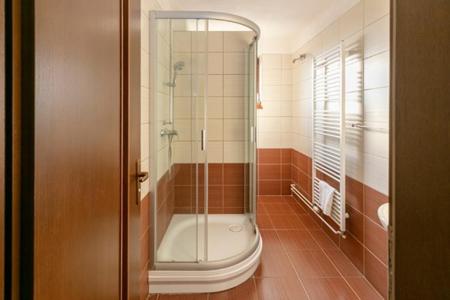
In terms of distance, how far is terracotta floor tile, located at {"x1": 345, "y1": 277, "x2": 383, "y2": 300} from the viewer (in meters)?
2.19

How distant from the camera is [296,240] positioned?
317 cm

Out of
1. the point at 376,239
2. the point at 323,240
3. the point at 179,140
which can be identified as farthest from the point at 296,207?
the point at 179,140

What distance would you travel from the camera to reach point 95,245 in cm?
98

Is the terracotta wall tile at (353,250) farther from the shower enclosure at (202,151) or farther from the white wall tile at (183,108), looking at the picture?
the white wall tile at (183,108)

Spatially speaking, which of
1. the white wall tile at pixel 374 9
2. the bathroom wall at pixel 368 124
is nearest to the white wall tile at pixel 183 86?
the bathroom wall at pixel 368 124

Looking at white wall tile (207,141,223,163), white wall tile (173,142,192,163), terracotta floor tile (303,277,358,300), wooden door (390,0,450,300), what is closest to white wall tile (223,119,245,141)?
white wall tile (207,141,223,163)

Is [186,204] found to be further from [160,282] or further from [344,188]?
[344,188]

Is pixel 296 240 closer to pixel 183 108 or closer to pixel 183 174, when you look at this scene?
pixel 183 174

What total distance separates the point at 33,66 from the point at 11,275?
408 millimetres

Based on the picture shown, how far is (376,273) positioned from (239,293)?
38.6 inches

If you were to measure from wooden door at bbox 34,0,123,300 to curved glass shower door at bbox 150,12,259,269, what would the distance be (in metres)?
1.27

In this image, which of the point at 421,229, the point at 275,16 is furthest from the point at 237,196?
the point at 421,229

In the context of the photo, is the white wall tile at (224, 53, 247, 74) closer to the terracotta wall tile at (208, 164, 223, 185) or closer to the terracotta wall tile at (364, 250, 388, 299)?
the terracotta wall tile at (208, 164, 223, 185)

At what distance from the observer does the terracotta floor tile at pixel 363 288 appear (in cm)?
219
